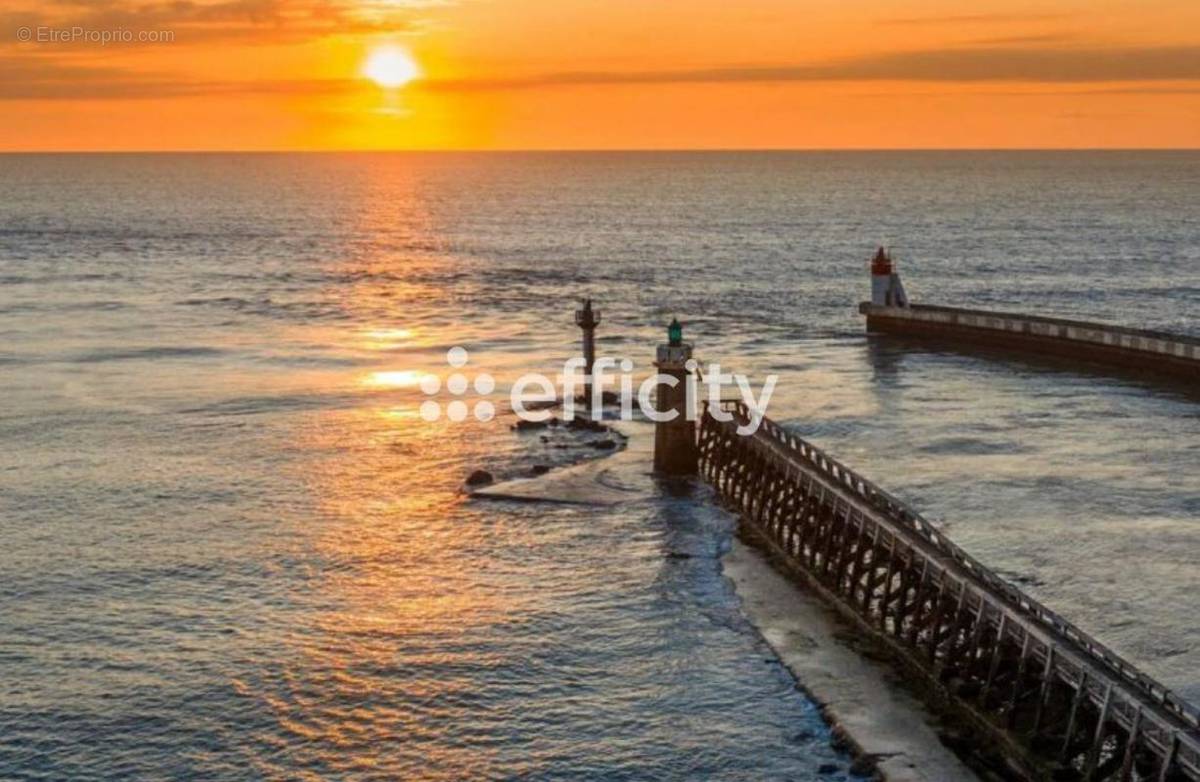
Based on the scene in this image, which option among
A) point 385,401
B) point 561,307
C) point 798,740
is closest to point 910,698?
point 798,740

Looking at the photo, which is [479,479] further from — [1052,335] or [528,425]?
[1052,335]

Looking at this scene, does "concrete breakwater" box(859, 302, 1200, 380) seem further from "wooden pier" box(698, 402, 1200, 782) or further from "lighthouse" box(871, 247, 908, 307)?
"wooden pier" box(698, 402, 1200, 782)

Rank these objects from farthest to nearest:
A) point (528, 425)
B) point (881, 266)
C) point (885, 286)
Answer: point (885, 286) < point (881, 266) < point (528, 425)

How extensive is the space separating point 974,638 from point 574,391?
42620 mm

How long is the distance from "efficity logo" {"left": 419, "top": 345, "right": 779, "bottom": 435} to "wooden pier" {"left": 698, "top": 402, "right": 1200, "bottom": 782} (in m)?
17.5

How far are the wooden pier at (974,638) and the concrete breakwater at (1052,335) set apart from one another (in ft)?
95.9

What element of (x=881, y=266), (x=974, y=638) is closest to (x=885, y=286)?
(x=881, y=266)

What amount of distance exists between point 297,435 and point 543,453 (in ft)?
34.9

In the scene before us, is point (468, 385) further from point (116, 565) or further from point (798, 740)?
point (798, 740)

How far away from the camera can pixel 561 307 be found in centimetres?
11569

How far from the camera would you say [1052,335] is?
77938 mm

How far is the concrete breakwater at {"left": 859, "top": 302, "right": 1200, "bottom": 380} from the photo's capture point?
69.6 meters

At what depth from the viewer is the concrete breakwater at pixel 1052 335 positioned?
228ft

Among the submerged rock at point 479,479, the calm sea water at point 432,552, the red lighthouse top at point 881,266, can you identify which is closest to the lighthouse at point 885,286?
the red lighthouse top at point 881,266
